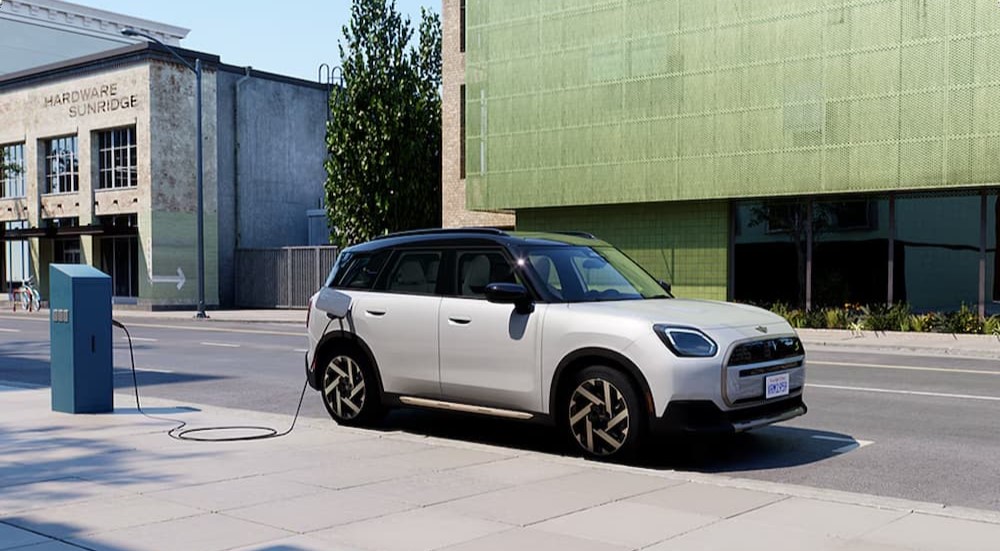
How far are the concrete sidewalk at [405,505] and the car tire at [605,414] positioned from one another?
0.19 metres

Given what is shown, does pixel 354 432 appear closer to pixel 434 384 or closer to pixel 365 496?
pixel 434 384

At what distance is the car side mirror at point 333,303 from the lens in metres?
9.51

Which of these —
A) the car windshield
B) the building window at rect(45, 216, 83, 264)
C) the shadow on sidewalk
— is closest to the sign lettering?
the building window at rect(45, 216, 83, 264)

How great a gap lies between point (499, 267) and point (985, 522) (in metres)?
4.27

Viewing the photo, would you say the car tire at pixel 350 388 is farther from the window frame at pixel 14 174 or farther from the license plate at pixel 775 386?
the window frame at pixel 14 174

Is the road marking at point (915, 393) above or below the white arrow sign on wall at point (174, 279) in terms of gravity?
below

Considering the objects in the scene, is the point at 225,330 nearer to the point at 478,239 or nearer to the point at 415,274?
the point at 415,274

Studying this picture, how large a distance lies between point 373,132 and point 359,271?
25.3 m

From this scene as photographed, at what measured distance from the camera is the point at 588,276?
863 cm

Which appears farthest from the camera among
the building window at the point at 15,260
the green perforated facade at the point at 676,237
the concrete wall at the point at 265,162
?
the building window at the point at 15,260

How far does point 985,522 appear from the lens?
573 cm

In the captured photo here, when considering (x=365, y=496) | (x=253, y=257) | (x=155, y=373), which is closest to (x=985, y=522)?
(x=365, y=496)

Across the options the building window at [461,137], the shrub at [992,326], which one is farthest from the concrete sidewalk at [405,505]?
the building window at [461,137]

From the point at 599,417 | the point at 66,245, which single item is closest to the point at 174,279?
the point at 66,245
